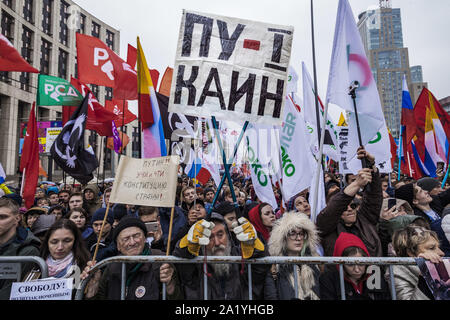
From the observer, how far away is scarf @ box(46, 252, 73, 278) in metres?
Result: 2.77

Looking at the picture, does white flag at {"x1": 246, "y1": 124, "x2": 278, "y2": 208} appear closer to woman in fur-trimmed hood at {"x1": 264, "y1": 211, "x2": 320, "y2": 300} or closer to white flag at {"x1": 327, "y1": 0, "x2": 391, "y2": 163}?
white flag at {"x1": 327, "y1": 0, "x2": 391, "y2": 163}

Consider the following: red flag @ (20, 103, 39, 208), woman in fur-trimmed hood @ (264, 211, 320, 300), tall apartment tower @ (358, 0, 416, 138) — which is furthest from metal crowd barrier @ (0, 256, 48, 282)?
tall apartment tower @ (358, 0, 416, 138)

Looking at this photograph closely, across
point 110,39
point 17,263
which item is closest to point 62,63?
point 110,39

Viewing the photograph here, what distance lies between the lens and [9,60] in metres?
4.61

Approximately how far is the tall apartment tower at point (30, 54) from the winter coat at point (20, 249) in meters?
29.1

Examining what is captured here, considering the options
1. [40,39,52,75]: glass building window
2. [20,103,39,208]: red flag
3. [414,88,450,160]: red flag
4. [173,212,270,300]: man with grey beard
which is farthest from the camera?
[40,39,52,75]: glass building window

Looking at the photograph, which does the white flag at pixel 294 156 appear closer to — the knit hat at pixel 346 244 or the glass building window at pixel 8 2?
the knit hat at pixel 346 244

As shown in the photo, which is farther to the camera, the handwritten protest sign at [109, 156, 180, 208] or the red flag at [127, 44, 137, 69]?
the red flag at [127, 44, 137, 69]

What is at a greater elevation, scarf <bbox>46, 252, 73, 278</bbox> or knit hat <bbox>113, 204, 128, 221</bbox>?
knit hat <bbox>113, 204, 128, 221</bbox>

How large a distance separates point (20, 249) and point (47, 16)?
42621mm

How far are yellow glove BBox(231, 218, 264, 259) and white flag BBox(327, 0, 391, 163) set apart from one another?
2224 mm
